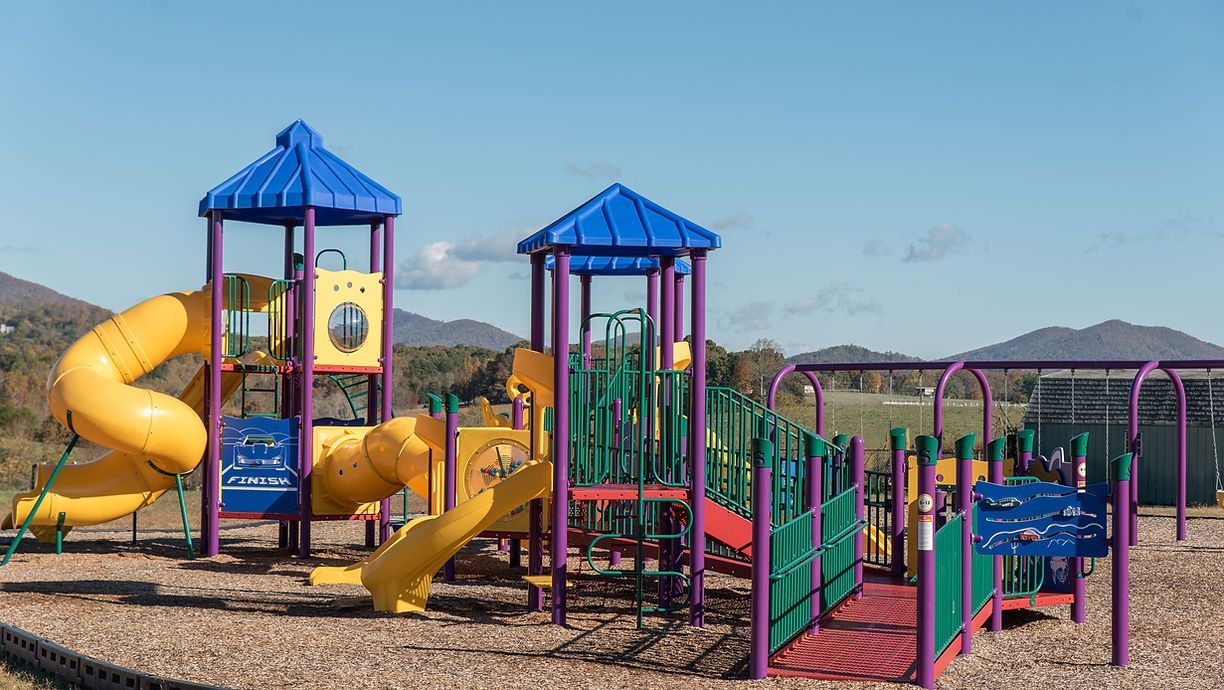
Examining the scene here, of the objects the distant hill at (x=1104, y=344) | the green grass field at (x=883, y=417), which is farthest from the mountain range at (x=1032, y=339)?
the green grass field at (x=883, y=417)

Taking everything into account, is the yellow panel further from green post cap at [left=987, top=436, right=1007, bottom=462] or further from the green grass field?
the green grass field

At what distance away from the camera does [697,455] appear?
12.2 m

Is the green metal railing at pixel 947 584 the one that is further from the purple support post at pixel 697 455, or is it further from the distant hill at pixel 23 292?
the distant hill at pixel 23 292

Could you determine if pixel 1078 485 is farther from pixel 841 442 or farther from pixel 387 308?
pixel 387 308

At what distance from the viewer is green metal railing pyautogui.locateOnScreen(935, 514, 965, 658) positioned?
10039 millimetres

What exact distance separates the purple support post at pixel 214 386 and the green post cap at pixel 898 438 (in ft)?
30.6

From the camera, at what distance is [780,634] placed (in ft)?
33.8

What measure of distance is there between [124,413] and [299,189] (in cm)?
346

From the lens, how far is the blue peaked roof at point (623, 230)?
486 inches

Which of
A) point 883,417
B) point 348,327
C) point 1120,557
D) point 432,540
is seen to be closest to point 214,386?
point 348,327

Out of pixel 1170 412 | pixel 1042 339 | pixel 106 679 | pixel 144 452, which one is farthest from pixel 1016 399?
pixel 1042 339

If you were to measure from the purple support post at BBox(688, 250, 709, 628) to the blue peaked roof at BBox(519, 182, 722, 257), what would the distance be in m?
0.32

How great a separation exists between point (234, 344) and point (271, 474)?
1791mm

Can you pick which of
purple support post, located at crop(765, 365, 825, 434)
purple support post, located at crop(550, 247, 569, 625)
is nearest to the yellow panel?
purple support post, located at crop(765, 365, 825, 434)
